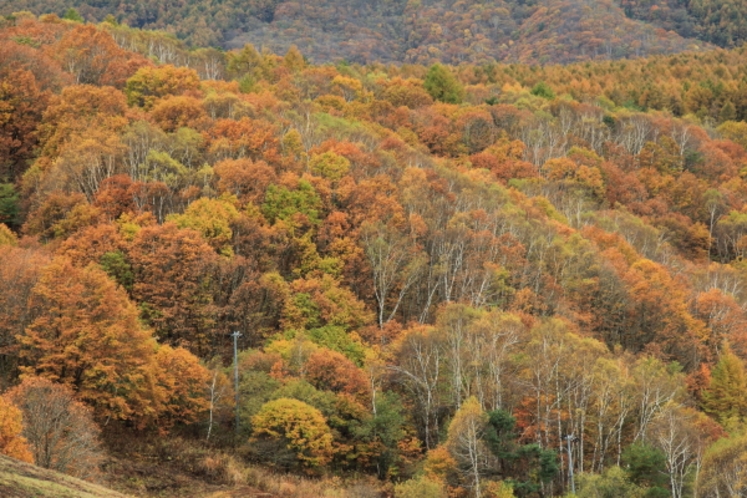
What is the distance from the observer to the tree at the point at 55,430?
46.7 metres

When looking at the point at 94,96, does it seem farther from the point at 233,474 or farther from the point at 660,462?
the point at 660,462

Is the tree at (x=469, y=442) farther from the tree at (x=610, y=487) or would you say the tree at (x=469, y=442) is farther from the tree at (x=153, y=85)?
the tree at (x=153, y=85)

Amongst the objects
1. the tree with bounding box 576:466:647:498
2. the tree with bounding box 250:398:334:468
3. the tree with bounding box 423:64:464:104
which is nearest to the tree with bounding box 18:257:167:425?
the tree with bounding box 250:398:334:468

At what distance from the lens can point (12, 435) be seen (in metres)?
43.2

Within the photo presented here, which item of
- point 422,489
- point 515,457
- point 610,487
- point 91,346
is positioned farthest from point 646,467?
point 91,346

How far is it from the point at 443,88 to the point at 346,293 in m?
97.8

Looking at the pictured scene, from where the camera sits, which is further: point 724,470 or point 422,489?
point 724,470

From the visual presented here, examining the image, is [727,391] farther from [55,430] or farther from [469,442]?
[55,430]

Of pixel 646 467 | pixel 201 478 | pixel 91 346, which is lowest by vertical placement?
pixel 646 467

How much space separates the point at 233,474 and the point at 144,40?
126 m

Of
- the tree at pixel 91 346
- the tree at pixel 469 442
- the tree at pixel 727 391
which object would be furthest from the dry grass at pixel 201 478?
the tree at pixel 727 391

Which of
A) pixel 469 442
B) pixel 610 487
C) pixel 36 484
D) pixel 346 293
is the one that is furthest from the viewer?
pixel 346 293

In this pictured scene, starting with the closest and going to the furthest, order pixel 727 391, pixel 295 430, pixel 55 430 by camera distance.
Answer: pixel 55 430 → pixel 295 430 → pixel 727 391

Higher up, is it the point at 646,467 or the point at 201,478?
the point at 201,478
